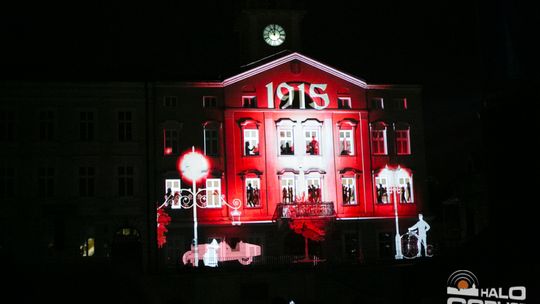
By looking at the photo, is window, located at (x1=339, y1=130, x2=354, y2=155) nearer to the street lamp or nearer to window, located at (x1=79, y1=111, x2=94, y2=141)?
the street lamp

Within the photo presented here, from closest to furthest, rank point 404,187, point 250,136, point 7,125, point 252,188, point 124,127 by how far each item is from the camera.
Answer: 1. point 7,125
2. point 124,127
3. point 252,188
4. point 250,136
5. point 404,187

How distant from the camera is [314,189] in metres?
45.1

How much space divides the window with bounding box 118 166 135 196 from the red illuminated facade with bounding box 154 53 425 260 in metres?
1.83

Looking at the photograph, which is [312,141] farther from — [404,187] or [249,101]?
[404,187]

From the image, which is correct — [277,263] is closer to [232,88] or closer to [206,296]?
[206,296]

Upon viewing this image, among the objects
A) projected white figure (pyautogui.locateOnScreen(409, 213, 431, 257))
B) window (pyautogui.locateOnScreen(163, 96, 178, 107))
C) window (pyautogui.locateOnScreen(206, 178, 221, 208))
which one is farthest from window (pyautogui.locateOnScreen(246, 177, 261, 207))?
projected white figure (pyautogui.locateOnScreen(409, 213, 431, 257))

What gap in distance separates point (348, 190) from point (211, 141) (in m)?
9.68

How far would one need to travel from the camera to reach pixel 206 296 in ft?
117

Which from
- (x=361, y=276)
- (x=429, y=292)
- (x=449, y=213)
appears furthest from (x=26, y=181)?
(x=449, y=213)

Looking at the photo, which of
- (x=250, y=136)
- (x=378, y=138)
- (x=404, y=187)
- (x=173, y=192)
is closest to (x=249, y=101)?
(x=250, y=136)

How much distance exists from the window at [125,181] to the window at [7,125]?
6.99m

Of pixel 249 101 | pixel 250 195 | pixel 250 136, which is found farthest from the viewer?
pixel 249 101

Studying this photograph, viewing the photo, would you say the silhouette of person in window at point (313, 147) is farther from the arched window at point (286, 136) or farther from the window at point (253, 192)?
the window at point (253, 192)

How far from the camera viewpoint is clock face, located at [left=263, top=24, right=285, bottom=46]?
49438mm
